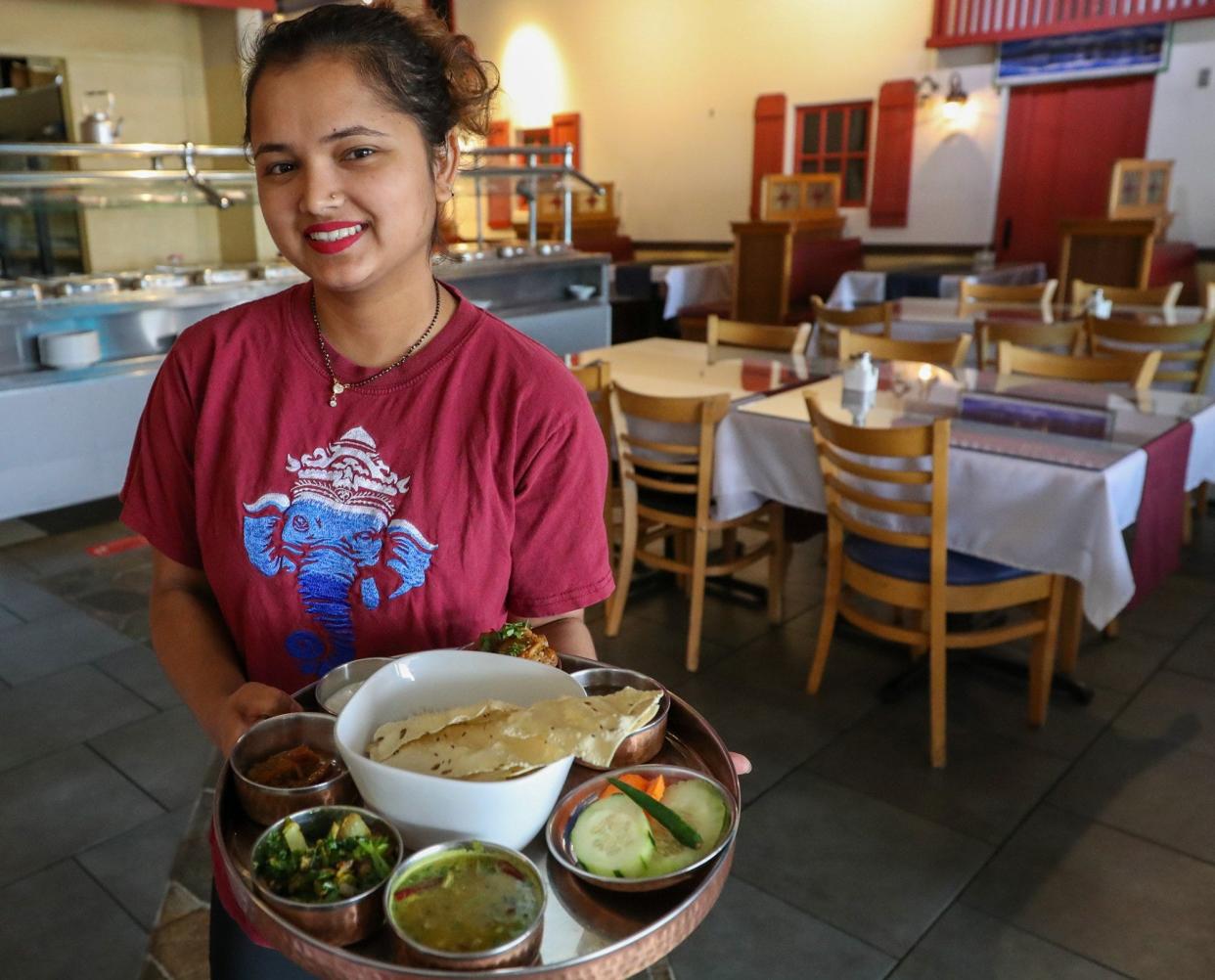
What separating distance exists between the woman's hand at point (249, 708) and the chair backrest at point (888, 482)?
1.87m

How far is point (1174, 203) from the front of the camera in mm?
8492

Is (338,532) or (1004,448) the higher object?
(338,532)

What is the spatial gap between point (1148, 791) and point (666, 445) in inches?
64.2

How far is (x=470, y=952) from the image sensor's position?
0.64 metres

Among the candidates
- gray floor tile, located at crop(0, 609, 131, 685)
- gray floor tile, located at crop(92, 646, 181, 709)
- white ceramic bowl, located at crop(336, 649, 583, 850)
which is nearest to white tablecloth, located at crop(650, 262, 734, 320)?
gray floor tile, located at crop(0, 609, 131, 685)

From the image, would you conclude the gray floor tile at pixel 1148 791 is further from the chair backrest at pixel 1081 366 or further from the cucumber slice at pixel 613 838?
the cucumber slice at pixel 613 838

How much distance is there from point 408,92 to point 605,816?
0.72 m

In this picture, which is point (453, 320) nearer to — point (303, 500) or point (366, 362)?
point (366, 362)

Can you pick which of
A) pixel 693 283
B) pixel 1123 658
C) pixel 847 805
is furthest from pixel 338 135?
pixel 693 283

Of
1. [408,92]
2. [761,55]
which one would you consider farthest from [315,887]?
[761,55]

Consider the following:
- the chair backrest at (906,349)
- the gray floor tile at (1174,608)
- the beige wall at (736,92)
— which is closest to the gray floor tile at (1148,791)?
the gray floor tile at (1174,608)

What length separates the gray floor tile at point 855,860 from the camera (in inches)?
81.4

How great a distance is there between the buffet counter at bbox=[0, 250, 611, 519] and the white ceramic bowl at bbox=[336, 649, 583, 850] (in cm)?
305

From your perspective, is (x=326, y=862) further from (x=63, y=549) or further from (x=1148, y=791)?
(x=63, y=549)
